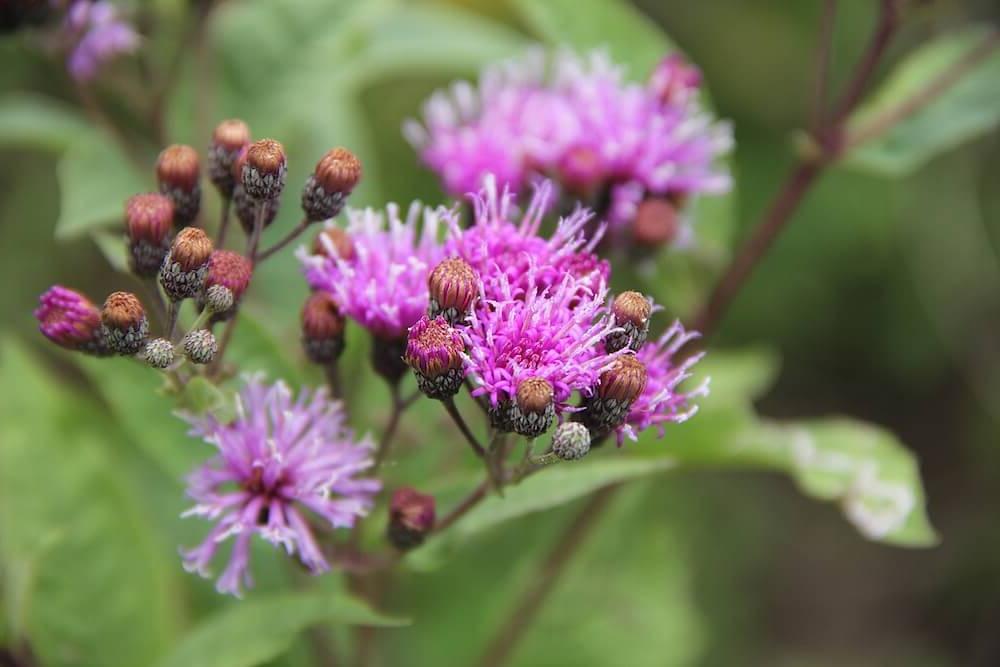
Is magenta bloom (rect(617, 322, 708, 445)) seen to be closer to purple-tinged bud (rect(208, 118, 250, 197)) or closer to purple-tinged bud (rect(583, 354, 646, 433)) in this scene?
purple-tinged bud (rect(583, 354, 646, 433))

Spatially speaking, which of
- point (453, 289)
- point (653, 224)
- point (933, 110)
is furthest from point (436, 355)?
point (933, 110)

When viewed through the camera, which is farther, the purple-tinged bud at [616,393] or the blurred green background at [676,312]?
the blurred green background at [676,312]

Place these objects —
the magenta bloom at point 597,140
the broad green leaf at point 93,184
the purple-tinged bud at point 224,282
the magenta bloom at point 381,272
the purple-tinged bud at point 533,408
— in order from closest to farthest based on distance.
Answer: the purple-tinged bud at point 533,408, the purple-tinged bud at point 224,282, the magenta bloom at point 381,272, the broad green leaf at point 93,184, the magenta bloom at point 597,140

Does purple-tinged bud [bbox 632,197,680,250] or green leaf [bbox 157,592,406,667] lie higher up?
purple-tinged bud [bbox 632,197,680,250]

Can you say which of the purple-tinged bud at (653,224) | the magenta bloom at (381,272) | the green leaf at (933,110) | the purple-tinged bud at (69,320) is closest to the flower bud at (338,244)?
the magenta bloom at (381,272)

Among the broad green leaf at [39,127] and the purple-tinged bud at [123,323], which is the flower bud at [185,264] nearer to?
the purple-tinged bud at [123,323]

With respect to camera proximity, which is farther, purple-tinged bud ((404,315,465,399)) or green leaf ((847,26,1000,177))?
green leaf ((847,26,1000,177))

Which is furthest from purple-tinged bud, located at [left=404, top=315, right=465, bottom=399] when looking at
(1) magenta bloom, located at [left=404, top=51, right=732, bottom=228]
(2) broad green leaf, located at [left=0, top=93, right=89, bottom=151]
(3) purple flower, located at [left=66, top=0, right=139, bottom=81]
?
(2) broad green leaf, located at [left=0, top=93, right=89, bottom=151]
